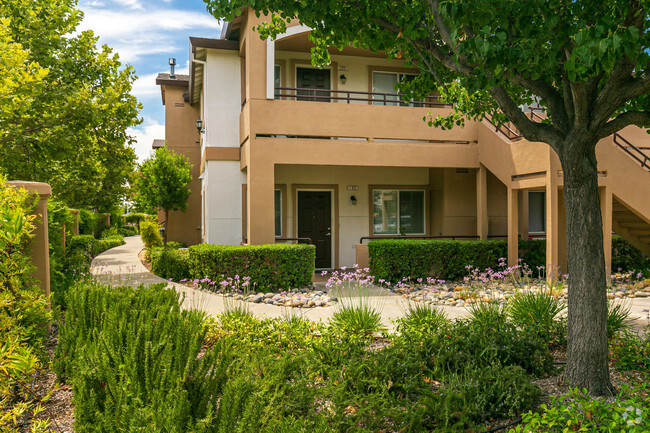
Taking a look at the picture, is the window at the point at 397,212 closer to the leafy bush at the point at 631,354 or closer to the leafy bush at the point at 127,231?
the leafy bush at the point at 631,354

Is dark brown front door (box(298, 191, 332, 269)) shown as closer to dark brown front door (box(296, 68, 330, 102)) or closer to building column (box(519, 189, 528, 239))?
dark brown front door (box(296, 68, 330, 102))

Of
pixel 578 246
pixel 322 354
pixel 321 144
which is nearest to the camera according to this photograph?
pixel 578 246

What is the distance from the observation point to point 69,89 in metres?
11.6

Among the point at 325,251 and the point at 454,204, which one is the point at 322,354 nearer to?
the point at 325,251

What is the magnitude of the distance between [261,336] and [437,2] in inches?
162

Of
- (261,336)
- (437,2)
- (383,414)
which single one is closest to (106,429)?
(383,414)

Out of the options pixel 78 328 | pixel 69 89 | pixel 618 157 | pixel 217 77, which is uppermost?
pixel 217 77

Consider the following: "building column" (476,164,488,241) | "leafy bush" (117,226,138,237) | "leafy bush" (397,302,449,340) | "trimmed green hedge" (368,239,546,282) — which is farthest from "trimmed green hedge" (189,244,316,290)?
"leafy bush" (117,226,138,237)

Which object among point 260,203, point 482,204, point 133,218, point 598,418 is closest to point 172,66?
point 260,203

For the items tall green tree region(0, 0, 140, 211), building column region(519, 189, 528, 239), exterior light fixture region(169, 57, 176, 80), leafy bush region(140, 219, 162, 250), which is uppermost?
exterior light fixture region(169, 57, 176, 80)

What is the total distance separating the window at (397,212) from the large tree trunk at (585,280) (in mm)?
11127

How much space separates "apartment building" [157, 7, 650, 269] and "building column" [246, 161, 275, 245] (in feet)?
0.08

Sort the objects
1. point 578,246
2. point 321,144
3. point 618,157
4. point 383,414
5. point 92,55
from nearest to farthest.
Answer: point 383,414 → point 578,246 → point 618,157 → point 321,144 → point 92,55

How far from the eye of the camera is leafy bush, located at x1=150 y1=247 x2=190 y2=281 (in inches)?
476
